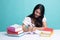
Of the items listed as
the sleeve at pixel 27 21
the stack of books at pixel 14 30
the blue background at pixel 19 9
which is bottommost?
the stack of books at pixel 14 30

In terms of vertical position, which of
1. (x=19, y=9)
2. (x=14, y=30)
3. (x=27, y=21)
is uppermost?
(x=19, y=9)

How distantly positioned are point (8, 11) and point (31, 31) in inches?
42.5

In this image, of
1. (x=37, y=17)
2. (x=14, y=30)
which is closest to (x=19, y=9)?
(x=37, y=17)

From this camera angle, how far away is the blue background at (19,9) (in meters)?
3.20

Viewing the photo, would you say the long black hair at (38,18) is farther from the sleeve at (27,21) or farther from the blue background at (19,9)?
the blue background at (19,9)

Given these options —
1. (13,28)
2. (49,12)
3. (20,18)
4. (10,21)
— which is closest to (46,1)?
(49,12)

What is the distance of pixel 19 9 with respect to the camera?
10.6 ft

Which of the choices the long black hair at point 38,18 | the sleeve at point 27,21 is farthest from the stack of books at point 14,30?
the long black hair at point 38,18

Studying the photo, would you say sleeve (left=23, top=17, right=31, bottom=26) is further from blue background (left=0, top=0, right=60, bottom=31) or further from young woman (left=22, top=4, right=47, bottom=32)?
blue background (left=0, top=0, right=60, bottom=31)

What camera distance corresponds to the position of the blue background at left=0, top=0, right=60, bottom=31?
320 centimetres

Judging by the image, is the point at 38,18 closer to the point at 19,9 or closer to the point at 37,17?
the point at 37,17

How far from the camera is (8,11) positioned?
3.21 meters

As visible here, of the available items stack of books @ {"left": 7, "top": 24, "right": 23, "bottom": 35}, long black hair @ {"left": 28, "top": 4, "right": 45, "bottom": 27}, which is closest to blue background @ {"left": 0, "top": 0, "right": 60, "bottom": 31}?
long black hair @ {"left": 28, "top": 4, "right": 45, "bottom": 27}

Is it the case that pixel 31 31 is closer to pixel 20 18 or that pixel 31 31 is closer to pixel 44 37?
pixel 44 37
